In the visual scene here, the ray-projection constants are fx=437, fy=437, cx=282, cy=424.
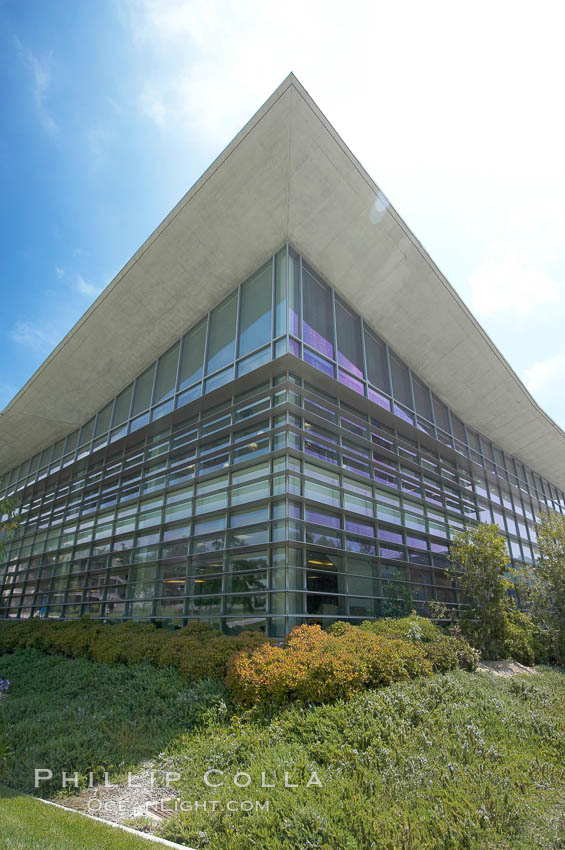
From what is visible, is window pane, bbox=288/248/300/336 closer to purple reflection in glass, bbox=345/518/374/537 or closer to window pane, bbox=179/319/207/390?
window pane, bbox=179/319/207/390

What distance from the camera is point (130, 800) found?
5.18 m

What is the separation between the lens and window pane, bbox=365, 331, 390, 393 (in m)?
17.0

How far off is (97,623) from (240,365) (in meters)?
10.3

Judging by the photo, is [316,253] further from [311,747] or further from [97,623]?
[97,623]

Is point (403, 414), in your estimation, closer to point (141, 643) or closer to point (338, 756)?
point (141, 643)

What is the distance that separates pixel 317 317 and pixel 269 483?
248 inches

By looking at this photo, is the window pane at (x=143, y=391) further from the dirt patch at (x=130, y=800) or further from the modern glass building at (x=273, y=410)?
the dirt patch at (x=130, y=800)

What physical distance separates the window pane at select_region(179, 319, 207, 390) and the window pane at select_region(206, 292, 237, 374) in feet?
1.88

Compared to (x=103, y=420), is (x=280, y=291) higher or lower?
higher

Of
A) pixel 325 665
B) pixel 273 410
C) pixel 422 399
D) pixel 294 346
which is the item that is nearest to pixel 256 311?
pixel 294 346

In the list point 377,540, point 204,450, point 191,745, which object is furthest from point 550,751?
point 204,450

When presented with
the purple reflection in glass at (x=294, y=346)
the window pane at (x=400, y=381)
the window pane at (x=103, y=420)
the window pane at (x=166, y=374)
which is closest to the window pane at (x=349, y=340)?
the purple reflection in glass at (x=294, y=346)

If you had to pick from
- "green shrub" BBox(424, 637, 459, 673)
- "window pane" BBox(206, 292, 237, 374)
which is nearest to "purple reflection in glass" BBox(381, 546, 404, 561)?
"green shrub" BBox(424, 637, 459, 673)

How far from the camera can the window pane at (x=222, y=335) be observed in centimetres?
1594
